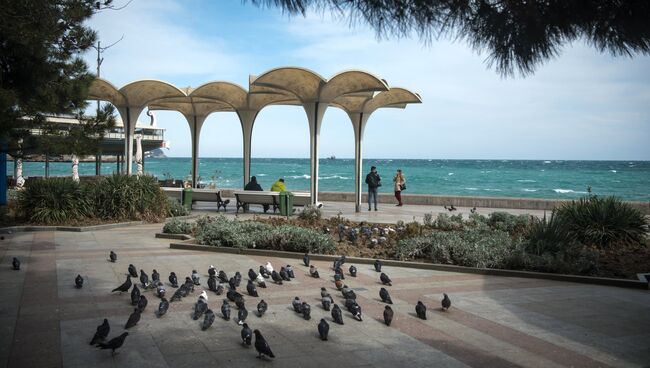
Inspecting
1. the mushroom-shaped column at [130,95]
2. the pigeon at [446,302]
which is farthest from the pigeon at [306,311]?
the mushroom-shaped column at [130,95]

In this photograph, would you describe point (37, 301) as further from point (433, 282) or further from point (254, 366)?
point (433, 282)

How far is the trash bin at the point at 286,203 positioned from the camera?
18.2 meters

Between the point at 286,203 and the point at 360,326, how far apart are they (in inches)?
489

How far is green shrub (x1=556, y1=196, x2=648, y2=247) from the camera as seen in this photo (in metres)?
11.4

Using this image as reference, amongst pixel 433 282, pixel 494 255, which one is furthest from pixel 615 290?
pixel 433 282

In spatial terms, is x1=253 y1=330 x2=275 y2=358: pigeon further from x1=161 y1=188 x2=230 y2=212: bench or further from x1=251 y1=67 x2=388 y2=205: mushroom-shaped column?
x1=161 y1=188 x2=230 y2=212: bench

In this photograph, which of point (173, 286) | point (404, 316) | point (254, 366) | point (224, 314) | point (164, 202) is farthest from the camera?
point (164, 202)

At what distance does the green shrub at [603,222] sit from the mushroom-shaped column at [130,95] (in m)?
15.6

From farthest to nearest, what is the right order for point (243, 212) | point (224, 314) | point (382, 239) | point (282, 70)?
point (243, 212), point (282, 70), point (382, 239), point (224, 314)

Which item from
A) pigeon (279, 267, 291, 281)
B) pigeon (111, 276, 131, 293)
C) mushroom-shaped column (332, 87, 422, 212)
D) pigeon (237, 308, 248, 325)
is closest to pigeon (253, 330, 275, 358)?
pigeon (237, 308, 248, 325)

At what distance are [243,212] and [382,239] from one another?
9.46m

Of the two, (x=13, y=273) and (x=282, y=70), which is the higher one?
(x=282, y=70)

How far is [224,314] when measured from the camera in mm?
6074

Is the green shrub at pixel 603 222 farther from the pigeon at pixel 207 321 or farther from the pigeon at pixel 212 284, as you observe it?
the pigeon at pixel 207 321
